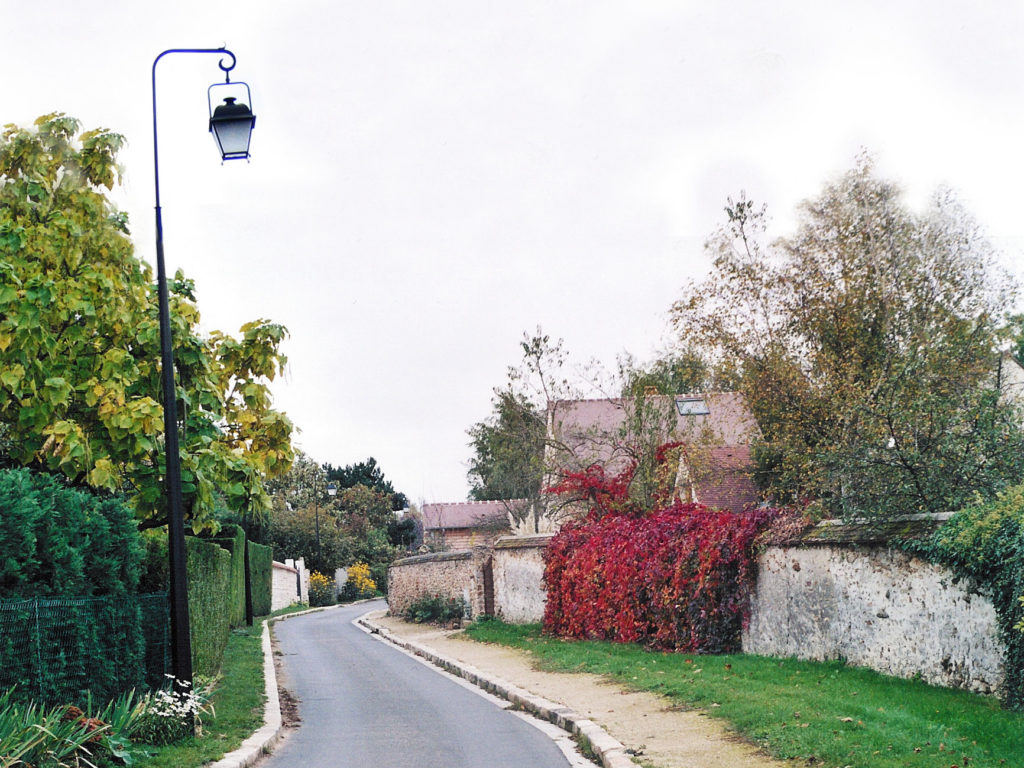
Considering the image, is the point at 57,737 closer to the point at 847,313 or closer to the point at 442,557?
the point at 847,313

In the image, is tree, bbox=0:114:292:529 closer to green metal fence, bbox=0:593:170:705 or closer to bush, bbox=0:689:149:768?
green metal fence, bbox=0:593:170:705

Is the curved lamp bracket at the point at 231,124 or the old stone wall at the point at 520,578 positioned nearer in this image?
the curved lamp bracket at the point at 231,124

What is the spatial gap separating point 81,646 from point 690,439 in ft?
60.3

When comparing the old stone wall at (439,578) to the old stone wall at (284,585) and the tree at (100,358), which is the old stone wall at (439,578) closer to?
the old stone wall at (284,585)

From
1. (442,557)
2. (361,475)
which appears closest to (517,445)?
(442,557)

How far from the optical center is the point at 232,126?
10.5m

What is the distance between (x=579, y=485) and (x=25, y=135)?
15.0 metres

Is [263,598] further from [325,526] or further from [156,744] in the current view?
[156,744]

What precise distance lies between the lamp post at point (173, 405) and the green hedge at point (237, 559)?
1807 cm

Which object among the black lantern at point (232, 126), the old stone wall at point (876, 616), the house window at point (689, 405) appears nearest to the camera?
the black lantern at point (232, 126)

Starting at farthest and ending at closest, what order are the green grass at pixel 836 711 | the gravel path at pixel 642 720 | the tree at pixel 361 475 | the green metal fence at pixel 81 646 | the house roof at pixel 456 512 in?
the tree at pixel 361 475
the house roof at pixel 456 512
the gravel path at pixel 642 720
the green metal fence at pixel 81 646
the green grass at pixel 836 711

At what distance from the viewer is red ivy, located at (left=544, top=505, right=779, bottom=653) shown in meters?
16.8

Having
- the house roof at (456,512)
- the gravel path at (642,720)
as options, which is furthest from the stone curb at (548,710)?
the house roof at (456,512)

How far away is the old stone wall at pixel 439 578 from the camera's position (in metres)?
30.6
